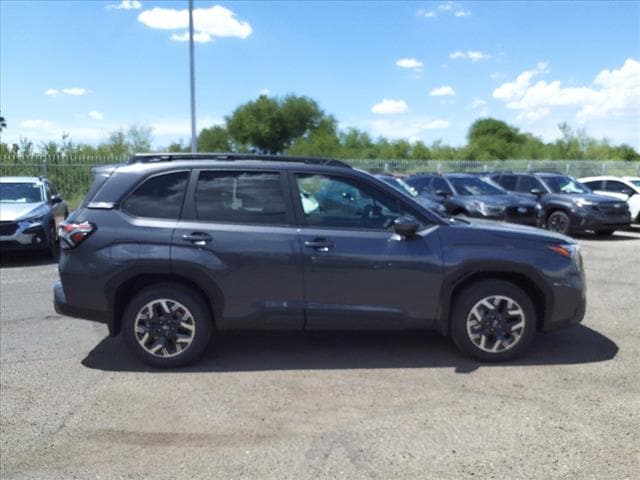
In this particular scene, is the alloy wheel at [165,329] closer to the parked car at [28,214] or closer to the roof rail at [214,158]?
the roof rail at [214,158]

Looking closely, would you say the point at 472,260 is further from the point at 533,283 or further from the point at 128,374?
the point at 128,374

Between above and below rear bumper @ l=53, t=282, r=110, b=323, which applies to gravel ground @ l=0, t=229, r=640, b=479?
below

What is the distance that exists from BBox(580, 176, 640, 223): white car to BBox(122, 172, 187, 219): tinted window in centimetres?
1425

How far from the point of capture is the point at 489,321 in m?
4.91

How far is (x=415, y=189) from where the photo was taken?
1541 centimetres

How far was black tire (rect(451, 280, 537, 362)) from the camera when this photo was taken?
488 centimetres

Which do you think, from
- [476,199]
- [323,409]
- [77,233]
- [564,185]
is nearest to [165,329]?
[77,233]

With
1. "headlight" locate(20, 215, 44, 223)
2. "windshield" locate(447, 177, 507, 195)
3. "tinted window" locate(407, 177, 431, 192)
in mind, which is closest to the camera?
"headlight" locate(20, 215, 44, 223)

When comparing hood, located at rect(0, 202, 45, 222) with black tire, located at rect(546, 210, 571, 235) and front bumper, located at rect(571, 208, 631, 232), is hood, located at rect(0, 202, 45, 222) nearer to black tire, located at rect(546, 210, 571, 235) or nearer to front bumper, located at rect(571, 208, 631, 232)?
black tire, located at rect(546, 210, 571, 235)

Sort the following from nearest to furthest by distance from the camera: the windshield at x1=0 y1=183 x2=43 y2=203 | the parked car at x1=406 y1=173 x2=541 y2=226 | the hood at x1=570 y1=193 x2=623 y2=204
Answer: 1. the windshield at x1=0 y1=183 x2=43 y2=203
2. the parked car at x1=406 y1=173 x2=541 y2=226
3. the hood at x1=570 y1=193 x2=623 y2=204

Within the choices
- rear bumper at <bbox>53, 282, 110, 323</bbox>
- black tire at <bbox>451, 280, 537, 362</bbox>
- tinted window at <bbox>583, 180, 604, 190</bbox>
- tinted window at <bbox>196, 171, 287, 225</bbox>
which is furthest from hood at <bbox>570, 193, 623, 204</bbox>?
rear bumper at <bbox>53, 282, 110, 323</bbox>

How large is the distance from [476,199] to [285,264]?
9995 millimetres

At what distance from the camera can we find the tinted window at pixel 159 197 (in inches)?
192

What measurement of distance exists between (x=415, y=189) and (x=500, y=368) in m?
10.9
